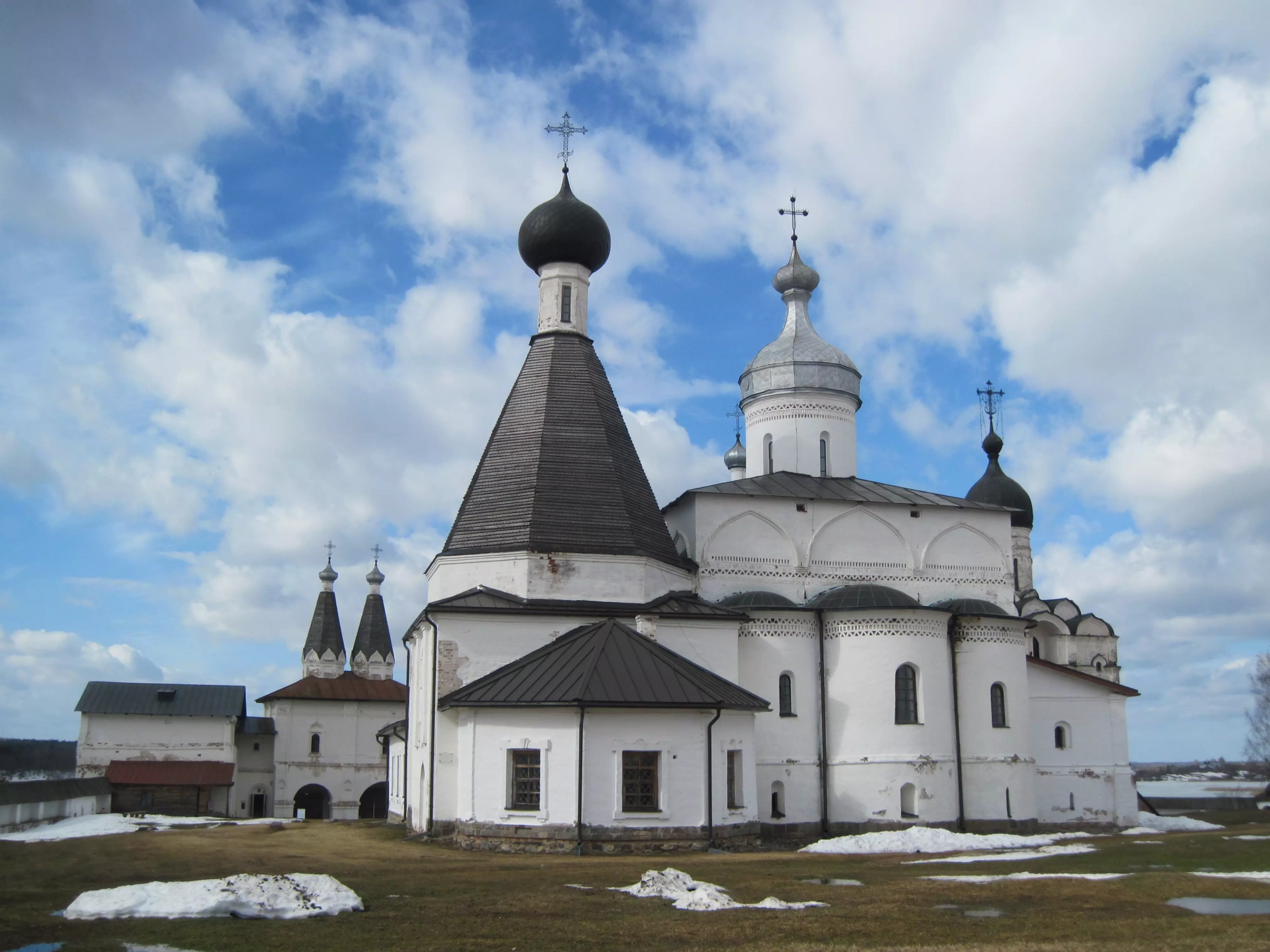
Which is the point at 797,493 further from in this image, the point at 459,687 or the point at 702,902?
the point at 702,902

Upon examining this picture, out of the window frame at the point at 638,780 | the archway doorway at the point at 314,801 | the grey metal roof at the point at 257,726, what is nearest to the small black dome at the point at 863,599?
the window frame at the point at 638,780

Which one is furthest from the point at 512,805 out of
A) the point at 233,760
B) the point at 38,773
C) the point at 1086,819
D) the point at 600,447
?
the point at 38,773

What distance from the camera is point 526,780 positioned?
16469 mm

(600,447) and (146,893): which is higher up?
(600,447)

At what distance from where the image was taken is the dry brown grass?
318 inches

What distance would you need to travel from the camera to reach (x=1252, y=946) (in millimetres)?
7652

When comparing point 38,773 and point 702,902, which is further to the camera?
point 38,773

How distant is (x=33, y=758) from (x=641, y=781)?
65.2m

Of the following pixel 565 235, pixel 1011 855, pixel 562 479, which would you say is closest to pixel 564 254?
pixel 565 235

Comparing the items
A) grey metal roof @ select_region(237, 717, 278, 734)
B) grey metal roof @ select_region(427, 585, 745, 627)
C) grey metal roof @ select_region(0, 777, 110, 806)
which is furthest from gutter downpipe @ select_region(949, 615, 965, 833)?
grey metal roof @ select_region(237, 717, 278, 734)

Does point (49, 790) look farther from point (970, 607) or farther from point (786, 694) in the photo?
point (970, 607)

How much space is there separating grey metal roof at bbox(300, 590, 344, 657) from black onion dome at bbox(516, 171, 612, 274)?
81.2 ft

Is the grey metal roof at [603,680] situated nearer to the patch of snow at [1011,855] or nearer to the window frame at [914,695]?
the patch of snow at [1011,855]

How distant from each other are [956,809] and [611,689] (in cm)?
812
